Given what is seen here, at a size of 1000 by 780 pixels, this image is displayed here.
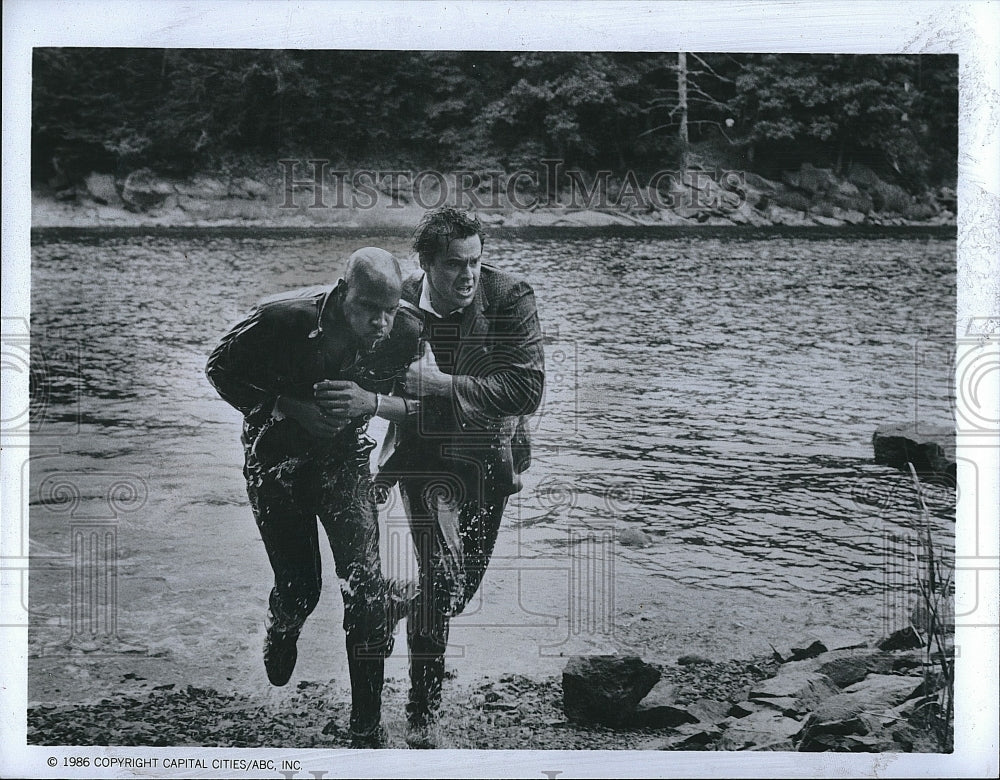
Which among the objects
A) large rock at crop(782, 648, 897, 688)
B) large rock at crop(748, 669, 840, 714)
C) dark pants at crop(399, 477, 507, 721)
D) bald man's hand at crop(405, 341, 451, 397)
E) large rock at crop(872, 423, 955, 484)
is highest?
bald man's hand at crop(405, 341, 451, 397)

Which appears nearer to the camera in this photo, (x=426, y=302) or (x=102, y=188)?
(x=426, y=302)

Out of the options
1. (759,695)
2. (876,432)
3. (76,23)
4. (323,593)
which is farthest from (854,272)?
(76,23)

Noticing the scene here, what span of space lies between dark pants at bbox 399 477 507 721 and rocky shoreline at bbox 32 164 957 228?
105 cm

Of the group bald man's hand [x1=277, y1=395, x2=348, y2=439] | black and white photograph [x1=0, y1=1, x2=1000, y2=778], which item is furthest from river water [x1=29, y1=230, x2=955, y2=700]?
bald man's hand [x1=277, y1=395, x2=348, y2=439]

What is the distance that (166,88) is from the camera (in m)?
3.61

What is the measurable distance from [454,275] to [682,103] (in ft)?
3.69

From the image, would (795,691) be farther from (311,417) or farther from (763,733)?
(311,417)

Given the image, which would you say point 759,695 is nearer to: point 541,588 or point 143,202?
point 541,588

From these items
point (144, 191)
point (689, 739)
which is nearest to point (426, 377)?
point (144, 191)

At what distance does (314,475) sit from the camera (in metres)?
3.55

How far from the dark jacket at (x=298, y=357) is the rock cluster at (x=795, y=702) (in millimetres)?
1344

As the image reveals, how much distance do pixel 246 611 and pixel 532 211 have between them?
74.6 inches

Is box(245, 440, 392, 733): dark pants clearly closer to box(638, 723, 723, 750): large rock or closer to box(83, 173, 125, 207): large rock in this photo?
box(638, 723, 723, 750): large rock

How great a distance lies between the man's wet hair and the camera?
3.58 metres
